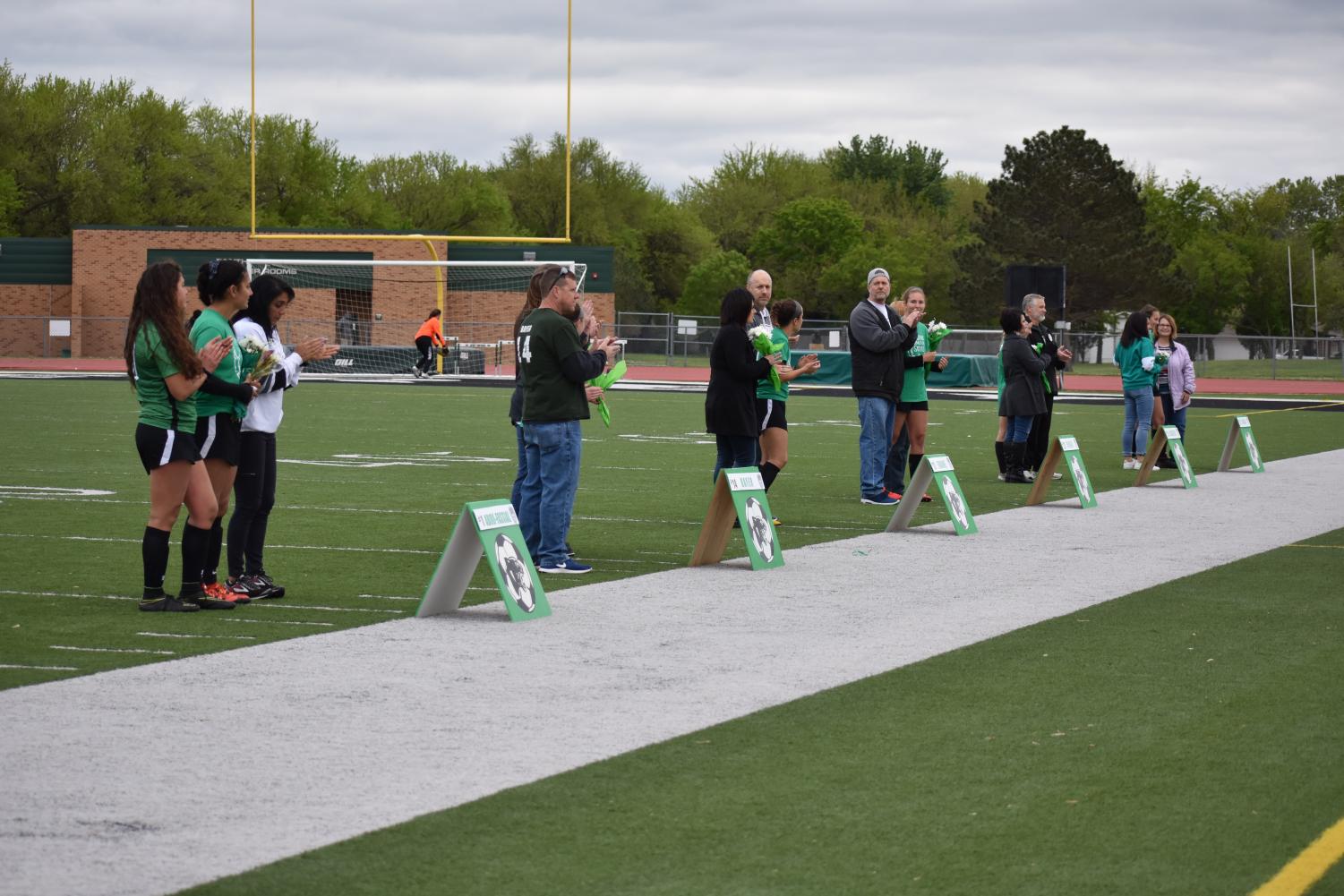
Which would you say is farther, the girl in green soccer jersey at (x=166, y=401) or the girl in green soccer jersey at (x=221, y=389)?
the girl in green soccer jersey at (x=221, y=389)

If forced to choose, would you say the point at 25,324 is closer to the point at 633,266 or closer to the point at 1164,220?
the point at 633,266

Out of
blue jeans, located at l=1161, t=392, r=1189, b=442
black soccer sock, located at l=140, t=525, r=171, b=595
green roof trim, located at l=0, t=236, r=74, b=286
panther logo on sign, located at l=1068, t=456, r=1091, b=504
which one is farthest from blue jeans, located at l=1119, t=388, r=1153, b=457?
green roof trim, located at l=0, t=236, r=74, b=286

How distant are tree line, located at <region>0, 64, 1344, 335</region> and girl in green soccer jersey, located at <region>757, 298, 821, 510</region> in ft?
206

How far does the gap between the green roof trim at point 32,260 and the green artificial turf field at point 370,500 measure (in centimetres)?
3287

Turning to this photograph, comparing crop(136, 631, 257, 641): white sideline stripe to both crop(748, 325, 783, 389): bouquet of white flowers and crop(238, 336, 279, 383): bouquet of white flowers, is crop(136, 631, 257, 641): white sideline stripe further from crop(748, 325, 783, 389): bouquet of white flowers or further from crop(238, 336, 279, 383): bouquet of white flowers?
crop(748, 325, 783, 389): bouquet of white flowers

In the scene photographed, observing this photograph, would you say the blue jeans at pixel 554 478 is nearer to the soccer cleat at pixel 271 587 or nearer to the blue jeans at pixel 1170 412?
the soccer cleat at pixel 271 587

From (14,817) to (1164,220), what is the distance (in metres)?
105

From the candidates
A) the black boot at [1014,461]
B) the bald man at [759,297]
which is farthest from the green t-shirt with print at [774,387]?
the black boot at [1014,461]

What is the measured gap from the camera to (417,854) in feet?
16.2

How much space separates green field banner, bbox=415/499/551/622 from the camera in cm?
880

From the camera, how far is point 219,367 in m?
9.05

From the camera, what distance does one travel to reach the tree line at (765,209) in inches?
3140

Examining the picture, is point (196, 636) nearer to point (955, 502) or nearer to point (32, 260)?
point (955, 502)

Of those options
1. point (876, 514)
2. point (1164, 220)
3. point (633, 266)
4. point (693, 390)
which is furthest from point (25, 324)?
point (1164, 220)
